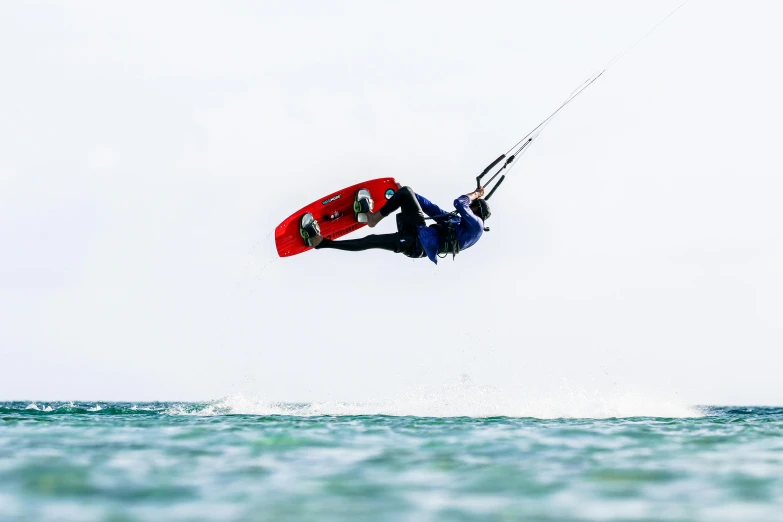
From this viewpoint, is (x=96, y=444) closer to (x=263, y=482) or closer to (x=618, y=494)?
(x=263, y=482)

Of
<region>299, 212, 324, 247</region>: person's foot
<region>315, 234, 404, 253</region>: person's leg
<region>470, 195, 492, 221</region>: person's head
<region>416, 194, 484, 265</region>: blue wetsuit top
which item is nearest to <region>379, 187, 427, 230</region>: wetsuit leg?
<region>416, 194, 484, 265</region>: blue wetsuit top

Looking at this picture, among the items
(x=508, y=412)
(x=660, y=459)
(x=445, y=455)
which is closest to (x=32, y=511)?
(x=445, y=455)

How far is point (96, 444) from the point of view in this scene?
8906mm

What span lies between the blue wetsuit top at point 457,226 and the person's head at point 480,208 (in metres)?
0.24

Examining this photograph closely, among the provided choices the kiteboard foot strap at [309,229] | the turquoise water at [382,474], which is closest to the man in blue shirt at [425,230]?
the kiteboard foot strap at [309,229]

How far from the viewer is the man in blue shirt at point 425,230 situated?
533 inches

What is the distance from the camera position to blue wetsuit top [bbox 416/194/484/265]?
13555 mm

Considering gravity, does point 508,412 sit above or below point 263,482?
above

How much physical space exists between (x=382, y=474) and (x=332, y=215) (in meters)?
8.72

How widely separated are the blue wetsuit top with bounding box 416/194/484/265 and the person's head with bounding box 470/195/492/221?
0.79ft

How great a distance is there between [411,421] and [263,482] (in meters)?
6.30

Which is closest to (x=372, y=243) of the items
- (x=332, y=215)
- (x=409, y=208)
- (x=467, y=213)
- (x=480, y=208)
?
(x=409, y=208)

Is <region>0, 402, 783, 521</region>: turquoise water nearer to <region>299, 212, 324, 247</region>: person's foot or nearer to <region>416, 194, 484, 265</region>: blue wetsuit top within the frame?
<region>416, 194, 484, 265</region>: blue wetsuit top

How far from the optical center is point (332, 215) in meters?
15.2
